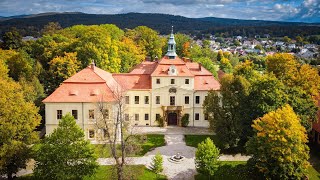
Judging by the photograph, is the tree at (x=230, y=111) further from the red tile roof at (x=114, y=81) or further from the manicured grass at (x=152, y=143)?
the red tile roof at (x=114, y=81)

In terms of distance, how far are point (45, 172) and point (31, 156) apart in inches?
99.5

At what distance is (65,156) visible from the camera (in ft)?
105

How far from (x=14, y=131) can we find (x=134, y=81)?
21.1m

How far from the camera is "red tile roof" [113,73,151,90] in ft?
167

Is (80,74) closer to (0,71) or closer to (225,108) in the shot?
(0,71)

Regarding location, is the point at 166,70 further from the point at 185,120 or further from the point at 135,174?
the point at 135,174

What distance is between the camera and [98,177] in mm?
35062

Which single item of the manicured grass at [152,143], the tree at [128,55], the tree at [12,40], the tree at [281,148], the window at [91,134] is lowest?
the manicured grass at [152,143]

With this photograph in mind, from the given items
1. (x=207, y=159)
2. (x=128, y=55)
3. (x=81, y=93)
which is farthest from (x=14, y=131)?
(x=128, y=55)

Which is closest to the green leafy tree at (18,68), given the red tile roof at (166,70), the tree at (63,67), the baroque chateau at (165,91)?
the tree at (63,67)

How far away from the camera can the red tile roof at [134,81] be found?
50.9m

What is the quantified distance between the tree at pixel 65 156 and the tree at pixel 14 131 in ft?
6.20

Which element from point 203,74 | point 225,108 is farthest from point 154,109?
point 225,108

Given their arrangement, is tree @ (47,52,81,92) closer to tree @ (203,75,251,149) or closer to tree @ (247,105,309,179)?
tree @ (203,75,251,149)
